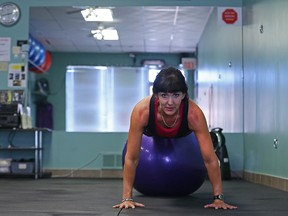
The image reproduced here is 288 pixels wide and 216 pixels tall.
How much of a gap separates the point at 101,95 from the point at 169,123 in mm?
8864

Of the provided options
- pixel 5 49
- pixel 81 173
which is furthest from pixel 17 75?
pixel 81 173

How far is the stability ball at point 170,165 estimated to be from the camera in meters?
3.35

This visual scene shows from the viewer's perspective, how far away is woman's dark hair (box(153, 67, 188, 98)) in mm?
2666

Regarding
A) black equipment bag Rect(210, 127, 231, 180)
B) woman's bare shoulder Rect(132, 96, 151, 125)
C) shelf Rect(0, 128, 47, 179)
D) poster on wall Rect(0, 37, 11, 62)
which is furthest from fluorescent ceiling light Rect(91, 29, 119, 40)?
woman's bare shoulder Rect(132, 96, 151, 125)

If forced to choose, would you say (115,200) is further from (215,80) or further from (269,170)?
(215,80)

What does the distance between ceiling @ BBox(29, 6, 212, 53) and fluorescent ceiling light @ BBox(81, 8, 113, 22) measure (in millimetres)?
93

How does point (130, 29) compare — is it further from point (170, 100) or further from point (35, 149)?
point (170, 100)

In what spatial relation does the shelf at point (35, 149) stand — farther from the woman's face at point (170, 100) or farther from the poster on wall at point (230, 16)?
the woman's face at point (170, 100)

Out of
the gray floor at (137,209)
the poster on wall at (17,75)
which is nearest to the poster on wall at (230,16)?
the poster on wall at (17,75)

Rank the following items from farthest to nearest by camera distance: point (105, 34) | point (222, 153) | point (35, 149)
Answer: point (105, 34), point (35, 149), point (222, 153)

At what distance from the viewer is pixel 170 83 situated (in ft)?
8.76

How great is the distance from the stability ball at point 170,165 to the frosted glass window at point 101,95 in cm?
793

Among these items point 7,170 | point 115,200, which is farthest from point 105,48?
point 115,200

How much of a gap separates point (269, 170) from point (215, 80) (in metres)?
3.33
